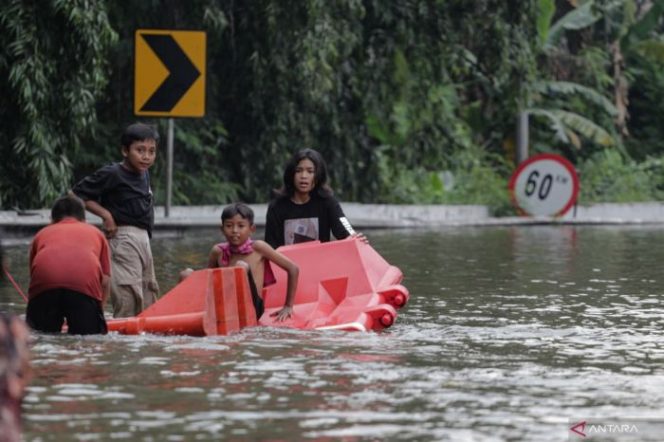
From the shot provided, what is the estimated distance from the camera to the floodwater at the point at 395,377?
7684mm

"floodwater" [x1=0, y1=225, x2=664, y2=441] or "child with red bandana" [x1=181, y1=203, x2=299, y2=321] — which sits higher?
"child with red bandana" [x1=181, y1=203, x2=299, y2=321]

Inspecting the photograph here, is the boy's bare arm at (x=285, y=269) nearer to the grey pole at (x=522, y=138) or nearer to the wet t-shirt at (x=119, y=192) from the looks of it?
the wet t-shirt at (x=119, y=192)

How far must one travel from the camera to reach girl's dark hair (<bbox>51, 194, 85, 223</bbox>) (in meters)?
11.1

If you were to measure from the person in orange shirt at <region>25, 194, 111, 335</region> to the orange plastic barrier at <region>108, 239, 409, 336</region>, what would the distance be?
353mm

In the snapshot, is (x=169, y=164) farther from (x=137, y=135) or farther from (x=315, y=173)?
(x=137, y=135)

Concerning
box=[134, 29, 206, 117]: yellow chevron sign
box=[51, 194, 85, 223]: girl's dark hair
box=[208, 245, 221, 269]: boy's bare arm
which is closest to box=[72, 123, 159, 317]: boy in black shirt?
box=[208, 245, 221, 269]: boy's bare arm

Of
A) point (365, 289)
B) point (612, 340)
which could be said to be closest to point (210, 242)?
point (365, 289)

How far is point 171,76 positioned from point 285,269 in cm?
1025

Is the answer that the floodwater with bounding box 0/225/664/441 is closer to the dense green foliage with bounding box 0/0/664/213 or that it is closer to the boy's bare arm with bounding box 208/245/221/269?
the boy's bare arm with bounding box 208/245/221/269

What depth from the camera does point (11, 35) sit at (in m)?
21.1

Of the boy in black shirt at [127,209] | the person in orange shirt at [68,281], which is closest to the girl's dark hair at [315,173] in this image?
the boy in black shirt at [127,209]

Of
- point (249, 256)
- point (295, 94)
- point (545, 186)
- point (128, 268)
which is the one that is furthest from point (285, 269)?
point (545, 186)

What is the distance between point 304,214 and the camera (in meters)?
13.2

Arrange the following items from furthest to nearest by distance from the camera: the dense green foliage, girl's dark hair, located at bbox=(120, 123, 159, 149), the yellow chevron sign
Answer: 1. the yellow chevron sign
2. the dense green foliage
3. girl's dark hair, located at bbox=(120, 123, 159, 149)
